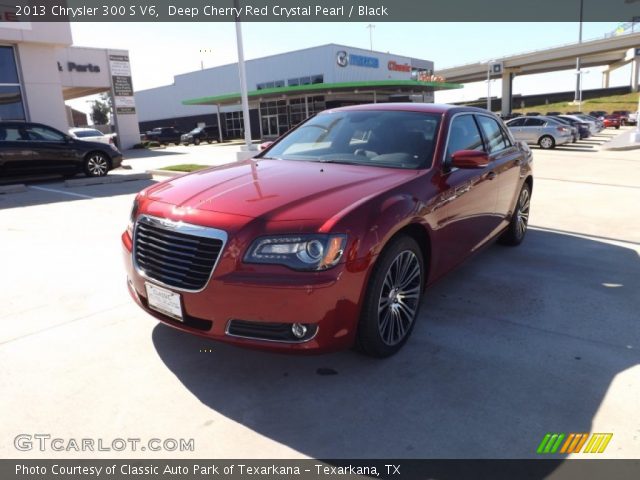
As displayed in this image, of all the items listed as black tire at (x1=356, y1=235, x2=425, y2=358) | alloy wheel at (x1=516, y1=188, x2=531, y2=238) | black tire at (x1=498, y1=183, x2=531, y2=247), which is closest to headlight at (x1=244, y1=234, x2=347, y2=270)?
black tire at (x1=356, y1=235, x2=425, y2=358)

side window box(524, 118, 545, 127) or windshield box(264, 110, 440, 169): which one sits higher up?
windshield box(264, 110, 440, 169)

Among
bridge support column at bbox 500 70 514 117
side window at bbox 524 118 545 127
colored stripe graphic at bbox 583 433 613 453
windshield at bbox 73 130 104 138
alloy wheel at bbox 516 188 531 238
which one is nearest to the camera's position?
colored stripe graphic at bbox 583 433 613 453

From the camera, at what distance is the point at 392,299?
10.7ft

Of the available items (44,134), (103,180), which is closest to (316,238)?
(103,180)

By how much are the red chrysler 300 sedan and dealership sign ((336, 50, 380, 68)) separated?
3856 centimetres

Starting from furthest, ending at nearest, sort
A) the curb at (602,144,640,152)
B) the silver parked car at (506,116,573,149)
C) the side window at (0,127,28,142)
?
the silver parked car at (506,116,573,149)
the curb at (602,144,640,152)
the side window at (0,127,28,142)

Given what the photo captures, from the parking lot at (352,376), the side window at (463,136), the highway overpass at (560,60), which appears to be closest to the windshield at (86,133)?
the parking lot at (352,376)

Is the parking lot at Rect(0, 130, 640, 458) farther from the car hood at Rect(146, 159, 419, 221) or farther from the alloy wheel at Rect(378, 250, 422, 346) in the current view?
the car hood at Rect(146, 159, 419, 221)

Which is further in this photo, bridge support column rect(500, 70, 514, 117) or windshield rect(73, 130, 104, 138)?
bridge support column rect(500, 70, 514, 117)

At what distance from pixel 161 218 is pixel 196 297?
1.93 ft
